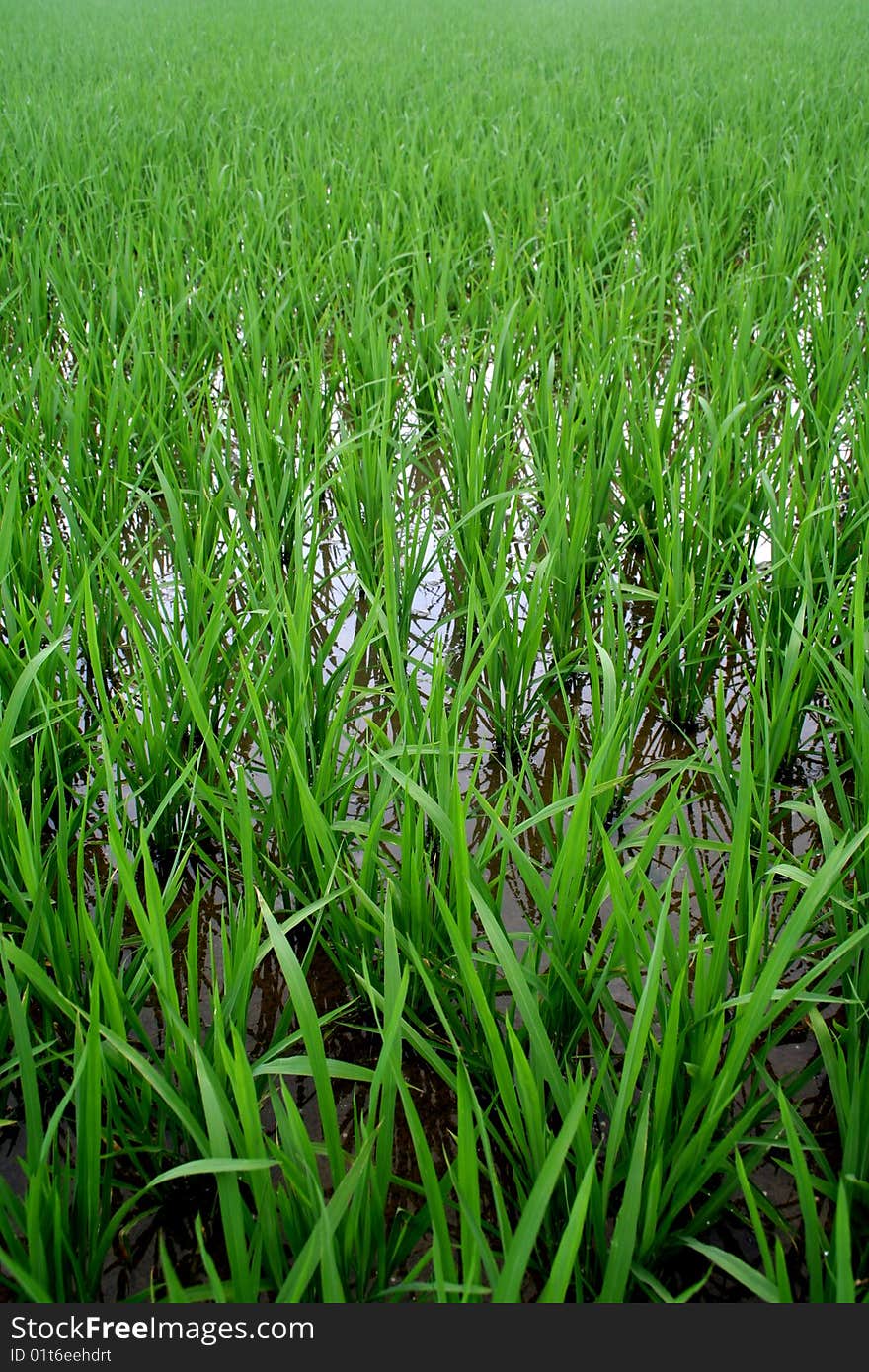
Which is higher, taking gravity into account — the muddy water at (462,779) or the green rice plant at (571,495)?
the green rice plant at (571,495)

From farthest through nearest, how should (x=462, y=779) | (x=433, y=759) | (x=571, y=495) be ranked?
(x=571, y=495)
(x=462, y=779)
(x=433, y=759)

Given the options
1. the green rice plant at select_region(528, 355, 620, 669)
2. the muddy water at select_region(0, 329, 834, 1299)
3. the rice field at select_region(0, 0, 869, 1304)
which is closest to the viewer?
the rice field at select_region(0, 0, 869, 1304)

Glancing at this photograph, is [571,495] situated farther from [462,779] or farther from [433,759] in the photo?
[433,759]

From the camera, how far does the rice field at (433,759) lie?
75cm

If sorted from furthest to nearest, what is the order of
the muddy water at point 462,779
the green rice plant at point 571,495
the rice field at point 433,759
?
the green rice plant at point 571,495 → the muddy water at point 462,779 → the rice field at point 433,759

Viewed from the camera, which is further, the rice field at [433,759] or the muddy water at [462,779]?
the muddy water at [462,779]

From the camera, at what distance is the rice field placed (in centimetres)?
75

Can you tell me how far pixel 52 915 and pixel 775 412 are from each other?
6.46 ft

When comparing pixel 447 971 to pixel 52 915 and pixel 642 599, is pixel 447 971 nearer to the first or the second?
Answer: pixel 52 915

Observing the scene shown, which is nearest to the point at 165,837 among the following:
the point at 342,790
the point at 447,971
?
the point at 342,790

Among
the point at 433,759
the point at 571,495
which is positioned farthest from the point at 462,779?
the point at 571,495

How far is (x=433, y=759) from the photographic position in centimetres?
116

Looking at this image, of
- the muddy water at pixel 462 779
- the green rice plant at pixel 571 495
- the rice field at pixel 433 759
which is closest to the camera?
the rice field at pixel 433 759

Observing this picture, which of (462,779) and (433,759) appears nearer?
(433,759)
